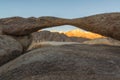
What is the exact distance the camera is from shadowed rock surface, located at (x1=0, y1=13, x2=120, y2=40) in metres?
11.9

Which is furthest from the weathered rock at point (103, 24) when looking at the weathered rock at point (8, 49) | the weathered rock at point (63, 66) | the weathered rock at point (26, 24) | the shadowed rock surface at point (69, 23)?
the weathered rock at point (8, 49)

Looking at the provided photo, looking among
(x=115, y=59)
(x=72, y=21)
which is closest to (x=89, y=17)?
(x=72, y=21)

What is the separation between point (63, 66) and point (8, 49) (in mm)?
3708

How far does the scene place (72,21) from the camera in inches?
501

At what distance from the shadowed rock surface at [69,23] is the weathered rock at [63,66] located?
1.71 metres

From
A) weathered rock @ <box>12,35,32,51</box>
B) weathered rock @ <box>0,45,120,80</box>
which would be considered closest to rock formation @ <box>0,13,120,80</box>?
weathered rock @ <box>0,45,120,80</box>

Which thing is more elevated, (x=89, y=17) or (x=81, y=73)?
(x=89, y=17)

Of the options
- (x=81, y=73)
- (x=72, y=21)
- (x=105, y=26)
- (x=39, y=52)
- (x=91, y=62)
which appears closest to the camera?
(x=81, y=73)

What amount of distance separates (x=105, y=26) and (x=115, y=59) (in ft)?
7.42

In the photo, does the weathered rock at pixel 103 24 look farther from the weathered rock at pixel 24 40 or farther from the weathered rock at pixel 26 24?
the weathered rock at pixel 24 40

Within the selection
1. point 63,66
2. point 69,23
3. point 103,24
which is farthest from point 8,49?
point 63,66

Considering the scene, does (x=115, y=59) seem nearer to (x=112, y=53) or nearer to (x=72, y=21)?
(x=112, y=53)

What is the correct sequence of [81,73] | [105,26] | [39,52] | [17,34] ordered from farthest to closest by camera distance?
[17,34], [105,26], [39,52], [81,73]

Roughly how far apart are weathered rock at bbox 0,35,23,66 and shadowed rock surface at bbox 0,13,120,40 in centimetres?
73
